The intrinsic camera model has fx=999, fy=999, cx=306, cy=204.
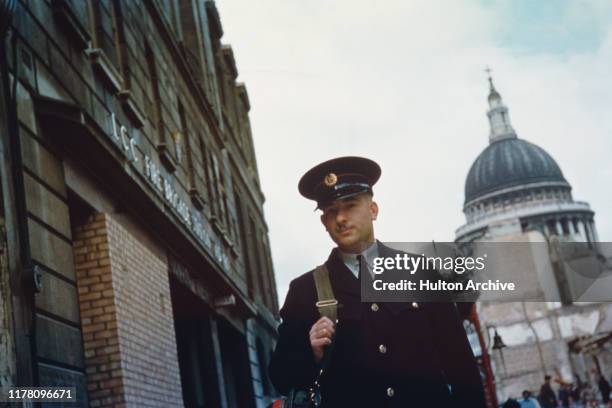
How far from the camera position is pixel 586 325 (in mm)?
66000

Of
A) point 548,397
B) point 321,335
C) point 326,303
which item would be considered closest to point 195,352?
point 326,303

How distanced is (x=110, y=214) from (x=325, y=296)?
537 cm

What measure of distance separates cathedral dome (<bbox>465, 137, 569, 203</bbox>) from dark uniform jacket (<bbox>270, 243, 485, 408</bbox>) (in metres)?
103

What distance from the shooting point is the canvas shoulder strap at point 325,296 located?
3.66 meters

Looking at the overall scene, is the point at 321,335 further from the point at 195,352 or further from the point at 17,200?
the point at 195,352

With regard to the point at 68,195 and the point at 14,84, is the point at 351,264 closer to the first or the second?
the point at 14,84

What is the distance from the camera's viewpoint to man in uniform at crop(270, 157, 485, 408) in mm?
3621

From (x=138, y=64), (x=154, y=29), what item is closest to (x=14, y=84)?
(x=138, y=64)

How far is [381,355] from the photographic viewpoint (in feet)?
12.2

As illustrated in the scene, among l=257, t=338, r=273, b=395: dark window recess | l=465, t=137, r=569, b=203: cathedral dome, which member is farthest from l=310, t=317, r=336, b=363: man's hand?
l=465, t=137, r=569, b=203: cathedral dome

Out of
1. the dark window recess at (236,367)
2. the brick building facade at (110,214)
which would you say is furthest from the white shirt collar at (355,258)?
the dark window recess at (236,367)

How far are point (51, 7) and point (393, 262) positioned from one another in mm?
5001

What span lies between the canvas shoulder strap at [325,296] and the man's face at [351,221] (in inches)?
5.2

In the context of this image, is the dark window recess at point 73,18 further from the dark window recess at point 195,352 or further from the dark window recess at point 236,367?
the dark window recess at point 236,367
